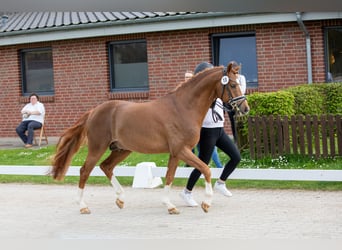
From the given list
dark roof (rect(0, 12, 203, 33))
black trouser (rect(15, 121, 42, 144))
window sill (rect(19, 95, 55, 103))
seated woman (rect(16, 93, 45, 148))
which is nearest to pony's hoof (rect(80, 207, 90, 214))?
black trouser (rect(15, 121, 42, 144))

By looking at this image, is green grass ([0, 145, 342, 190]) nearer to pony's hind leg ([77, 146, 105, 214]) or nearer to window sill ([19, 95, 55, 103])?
pony's hind leg ([77, 146, 105, 214])

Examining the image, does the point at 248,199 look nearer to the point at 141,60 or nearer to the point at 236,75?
the point at 236,75

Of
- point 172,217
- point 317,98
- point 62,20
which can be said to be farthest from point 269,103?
point 62,20

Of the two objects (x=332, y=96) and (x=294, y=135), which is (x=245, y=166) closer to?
(x=294, y=135)

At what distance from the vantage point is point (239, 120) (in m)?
9.27

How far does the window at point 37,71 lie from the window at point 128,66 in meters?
2.19

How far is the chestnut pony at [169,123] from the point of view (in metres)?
5.64

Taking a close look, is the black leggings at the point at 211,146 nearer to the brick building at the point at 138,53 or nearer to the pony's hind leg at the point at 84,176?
the pony's hind leg at the point at 84,176

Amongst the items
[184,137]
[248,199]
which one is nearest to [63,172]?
[184,137]

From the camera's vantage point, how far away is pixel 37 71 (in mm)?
16094

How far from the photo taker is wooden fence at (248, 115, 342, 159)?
853 cm

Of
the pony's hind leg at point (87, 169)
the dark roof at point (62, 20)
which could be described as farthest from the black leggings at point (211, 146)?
the dark roof at point (62, 20)

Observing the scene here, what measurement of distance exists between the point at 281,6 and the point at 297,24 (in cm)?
1225

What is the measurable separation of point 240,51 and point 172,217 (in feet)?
27.5
